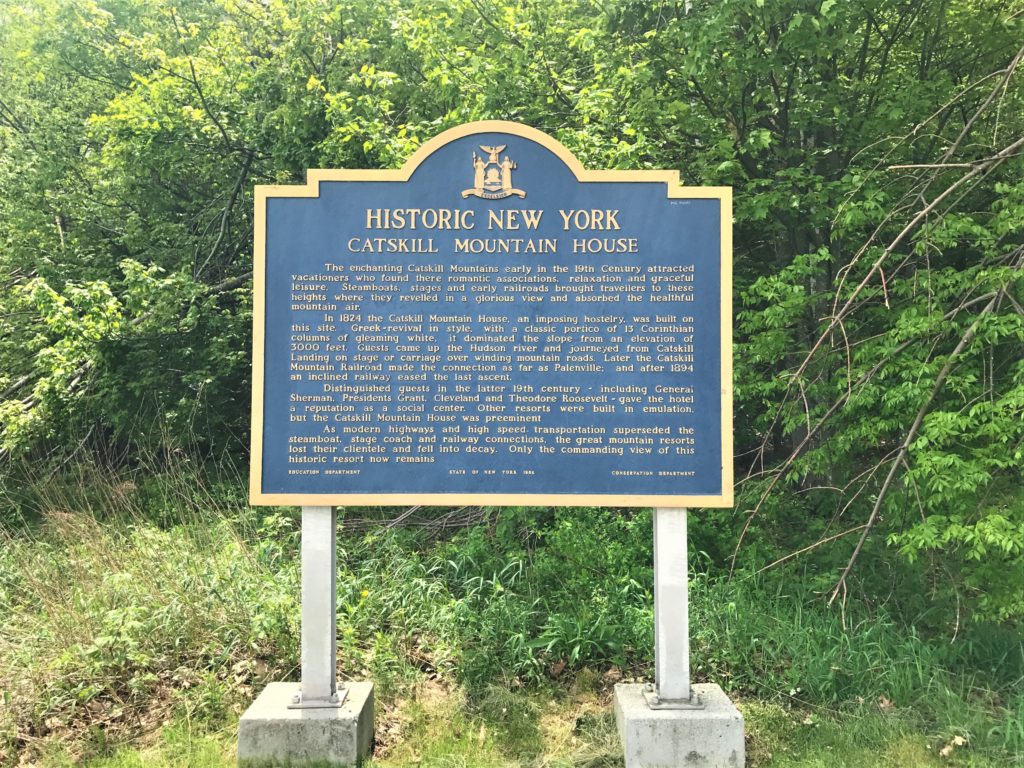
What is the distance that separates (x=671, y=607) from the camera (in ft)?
13.2

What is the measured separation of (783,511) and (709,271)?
11.3ft

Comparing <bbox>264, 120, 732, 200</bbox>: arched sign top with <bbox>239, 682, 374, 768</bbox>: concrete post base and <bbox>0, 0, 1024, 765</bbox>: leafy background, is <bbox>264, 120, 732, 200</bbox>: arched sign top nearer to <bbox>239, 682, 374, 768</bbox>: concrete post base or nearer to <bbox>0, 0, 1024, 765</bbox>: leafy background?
<bbox>0, 0, 1024, 765</bbox>: leafy background

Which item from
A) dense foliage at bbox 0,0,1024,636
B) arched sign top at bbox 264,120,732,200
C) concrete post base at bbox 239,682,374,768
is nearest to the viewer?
concrete post base at bbox 239,682,374,768

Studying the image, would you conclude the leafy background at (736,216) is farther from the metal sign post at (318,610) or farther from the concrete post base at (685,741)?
the metal sign post at (318,610)

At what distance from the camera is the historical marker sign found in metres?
3.96

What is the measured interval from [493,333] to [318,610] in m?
1.95

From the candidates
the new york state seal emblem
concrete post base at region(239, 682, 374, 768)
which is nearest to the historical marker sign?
the new york state seal emblem

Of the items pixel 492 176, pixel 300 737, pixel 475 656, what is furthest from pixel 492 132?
pixel 300 737

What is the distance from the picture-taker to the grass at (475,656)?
406cm

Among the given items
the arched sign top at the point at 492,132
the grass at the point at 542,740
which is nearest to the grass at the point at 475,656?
the grass at the point at 542,740

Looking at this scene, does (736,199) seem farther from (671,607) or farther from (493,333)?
(671,607)

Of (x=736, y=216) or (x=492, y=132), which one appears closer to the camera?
(x=492, y=132)

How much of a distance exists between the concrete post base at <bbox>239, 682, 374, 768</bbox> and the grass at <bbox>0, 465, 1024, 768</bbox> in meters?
0.29

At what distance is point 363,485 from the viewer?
3.95m
